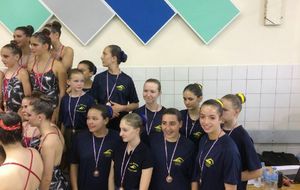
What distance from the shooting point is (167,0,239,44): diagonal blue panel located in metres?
4.71

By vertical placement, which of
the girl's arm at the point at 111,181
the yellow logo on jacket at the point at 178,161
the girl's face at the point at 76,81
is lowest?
the girl's arm at the point at 111,181

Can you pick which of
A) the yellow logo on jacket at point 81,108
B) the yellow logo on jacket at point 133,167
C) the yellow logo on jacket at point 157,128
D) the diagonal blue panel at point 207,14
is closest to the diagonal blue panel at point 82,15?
the diagonal blue panel at point 207,14

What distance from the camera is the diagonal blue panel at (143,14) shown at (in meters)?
4.73

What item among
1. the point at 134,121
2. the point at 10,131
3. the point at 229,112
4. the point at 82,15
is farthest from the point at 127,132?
the point at 82,15

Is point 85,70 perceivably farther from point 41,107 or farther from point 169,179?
point 169,179

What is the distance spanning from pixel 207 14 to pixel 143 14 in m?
0.86

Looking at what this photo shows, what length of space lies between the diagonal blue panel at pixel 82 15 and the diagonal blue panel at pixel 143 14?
16cm

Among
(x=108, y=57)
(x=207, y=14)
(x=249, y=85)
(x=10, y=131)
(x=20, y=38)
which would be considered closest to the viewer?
(x=10, y=131)

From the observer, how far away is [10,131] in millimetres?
2197

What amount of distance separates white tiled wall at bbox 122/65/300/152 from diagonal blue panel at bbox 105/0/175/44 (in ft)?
1.84

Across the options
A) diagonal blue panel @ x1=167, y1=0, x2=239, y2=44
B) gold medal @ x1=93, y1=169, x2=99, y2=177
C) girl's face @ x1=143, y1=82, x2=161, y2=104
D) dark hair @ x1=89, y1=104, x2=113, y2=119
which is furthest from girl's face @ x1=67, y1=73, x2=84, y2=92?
diagonal blue panel @ x1=167, y1=0, x2=239, y2=44

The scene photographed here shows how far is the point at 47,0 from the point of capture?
4.77 meters

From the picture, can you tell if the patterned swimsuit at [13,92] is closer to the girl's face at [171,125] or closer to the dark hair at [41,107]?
the dark hair at [41,107]

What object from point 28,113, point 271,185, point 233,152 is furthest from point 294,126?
point 28,113
